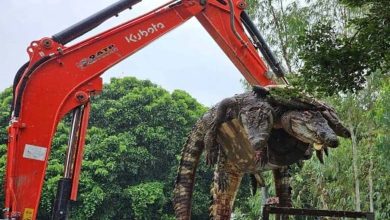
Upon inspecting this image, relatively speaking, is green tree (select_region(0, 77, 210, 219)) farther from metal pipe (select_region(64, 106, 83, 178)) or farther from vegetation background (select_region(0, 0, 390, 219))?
metal pipe (select_region(64, 106, 83, 178))

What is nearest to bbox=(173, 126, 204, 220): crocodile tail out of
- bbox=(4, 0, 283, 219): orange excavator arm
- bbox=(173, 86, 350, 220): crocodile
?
bbox=(173, 86, 350, 220): crocodile

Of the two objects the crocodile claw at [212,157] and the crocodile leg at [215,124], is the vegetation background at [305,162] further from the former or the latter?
the crocodile claw at [212,157]

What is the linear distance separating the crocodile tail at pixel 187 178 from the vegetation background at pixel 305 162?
1.00m

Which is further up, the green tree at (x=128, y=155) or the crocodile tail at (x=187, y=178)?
the green tree at (x=128, y=155)

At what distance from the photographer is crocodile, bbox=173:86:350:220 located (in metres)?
4.26

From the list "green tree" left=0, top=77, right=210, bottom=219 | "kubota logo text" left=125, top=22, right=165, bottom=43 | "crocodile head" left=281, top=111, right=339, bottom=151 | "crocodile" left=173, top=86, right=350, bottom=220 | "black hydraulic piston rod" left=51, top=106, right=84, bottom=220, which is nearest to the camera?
"crocodile head" left=281, top=111, right=339, bottom=151

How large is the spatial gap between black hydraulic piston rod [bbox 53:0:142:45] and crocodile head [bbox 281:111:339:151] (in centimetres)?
226

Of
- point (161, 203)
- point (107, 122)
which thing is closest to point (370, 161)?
point (161, 203)

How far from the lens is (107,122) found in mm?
14789

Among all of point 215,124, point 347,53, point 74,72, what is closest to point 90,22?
point 74,72

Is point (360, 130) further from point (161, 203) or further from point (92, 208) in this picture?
point (92, 208)

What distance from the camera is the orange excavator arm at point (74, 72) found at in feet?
16.7

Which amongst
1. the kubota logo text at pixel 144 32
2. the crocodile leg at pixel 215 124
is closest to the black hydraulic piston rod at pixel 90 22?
the kubota logo text at pixel 144 32

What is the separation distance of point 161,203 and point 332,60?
34.2 ft
